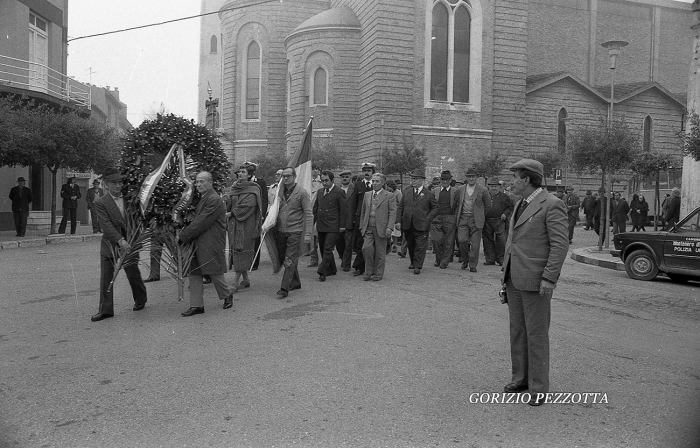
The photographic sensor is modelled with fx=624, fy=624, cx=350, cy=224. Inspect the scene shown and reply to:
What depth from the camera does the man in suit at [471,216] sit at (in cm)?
1200

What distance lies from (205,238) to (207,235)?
0.04 meters

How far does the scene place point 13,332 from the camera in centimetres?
660

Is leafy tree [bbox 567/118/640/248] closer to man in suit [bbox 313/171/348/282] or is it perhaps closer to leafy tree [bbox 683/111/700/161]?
leafy tree [bbox 683/111/700/161]

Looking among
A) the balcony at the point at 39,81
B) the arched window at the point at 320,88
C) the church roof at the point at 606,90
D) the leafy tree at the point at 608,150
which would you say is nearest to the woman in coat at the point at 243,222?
the leafy tree at the point at 608,150

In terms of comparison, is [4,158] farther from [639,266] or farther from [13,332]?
[639,266]

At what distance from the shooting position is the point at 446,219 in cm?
1229

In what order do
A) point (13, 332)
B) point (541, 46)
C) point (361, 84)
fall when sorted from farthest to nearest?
point (541, 46) → point (361, 84) → point (13, 332)

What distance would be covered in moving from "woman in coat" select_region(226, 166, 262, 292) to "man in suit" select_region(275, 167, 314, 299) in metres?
0.38

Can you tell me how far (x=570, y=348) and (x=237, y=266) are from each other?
4724mm

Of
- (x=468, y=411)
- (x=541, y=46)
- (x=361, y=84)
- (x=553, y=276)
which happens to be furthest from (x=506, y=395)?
(x=541, y=46)

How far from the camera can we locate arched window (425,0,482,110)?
→ 33969 mm

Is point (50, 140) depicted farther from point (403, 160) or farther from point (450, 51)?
point (450, 51)

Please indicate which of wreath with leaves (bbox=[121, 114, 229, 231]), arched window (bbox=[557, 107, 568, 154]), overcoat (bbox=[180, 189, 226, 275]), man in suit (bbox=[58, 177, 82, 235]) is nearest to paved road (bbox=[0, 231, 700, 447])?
overcoat (bbox=[180, 189, 226, 275])

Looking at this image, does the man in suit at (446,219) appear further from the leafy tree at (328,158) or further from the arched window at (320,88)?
the arched window at (320,88)
